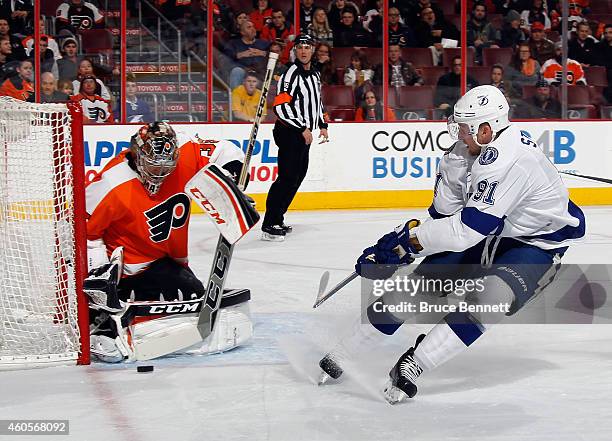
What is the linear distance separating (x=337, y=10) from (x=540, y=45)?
1710 millimetres

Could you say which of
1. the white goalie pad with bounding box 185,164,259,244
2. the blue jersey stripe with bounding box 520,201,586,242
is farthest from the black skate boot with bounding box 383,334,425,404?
the white goalie pad with bounding box 185,164,259,244

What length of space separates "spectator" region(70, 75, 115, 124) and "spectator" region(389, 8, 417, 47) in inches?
90.7

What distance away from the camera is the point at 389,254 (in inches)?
127

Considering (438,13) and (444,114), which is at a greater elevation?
(438,13)

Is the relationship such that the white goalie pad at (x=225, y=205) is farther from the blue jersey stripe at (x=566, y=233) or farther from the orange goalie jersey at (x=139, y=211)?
the blue jersey stripe at (x=566, y=233)

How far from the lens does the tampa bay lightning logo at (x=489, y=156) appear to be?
3.11 metres

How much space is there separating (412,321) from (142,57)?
185 inches

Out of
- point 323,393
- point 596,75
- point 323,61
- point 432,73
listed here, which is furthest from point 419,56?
point 323,393

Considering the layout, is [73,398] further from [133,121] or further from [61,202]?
[133,121]

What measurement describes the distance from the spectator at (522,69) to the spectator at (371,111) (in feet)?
3.71

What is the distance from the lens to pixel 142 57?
844cm

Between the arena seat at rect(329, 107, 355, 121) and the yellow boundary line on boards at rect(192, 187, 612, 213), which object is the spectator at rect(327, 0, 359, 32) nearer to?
the arena seat at rect(329, 107, 355, 121)

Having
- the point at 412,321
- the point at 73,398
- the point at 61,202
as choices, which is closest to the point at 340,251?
the point at 412,321

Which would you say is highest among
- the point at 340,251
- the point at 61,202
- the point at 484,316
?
the point at 61,202
